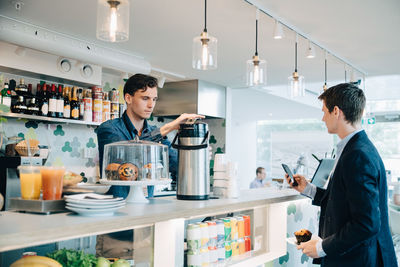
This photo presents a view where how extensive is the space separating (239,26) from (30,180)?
285 cm

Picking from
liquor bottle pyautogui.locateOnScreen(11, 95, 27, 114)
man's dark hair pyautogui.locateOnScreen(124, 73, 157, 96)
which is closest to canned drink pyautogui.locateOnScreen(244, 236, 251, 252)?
man's dark hair pyautogui.locateOnScreen(124, 73, 157, 96)

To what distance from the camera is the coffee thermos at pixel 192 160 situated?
2.16 meters

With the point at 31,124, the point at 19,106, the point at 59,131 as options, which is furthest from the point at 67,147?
the point at 19,106

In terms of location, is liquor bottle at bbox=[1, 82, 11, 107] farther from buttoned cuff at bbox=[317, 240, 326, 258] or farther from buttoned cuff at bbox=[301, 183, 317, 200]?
buttoned cuff at bbox=[317, 240, 326, 258]

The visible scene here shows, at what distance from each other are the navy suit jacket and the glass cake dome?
853mm

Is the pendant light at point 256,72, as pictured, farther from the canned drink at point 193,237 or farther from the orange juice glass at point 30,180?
the orange juice glass at point 30,180

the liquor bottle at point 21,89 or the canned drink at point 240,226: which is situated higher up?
the liquor bottle at point 21,89

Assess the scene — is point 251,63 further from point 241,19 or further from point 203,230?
point 203,230

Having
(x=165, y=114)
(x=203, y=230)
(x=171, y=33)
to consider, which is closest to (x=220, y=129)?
(x=165, y=114)

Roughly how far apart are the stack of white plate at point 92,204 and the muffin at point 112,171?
1.08 feet

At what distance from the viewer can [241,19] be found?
3738mm

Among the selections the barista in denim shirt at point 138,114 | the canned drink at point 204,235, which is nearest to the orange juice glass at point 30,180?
the barista in denim shirt at point 138,114

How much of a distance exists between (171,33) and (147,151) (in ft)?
7.95

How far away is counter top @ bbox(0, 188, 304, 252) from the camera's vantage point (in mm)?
1207
